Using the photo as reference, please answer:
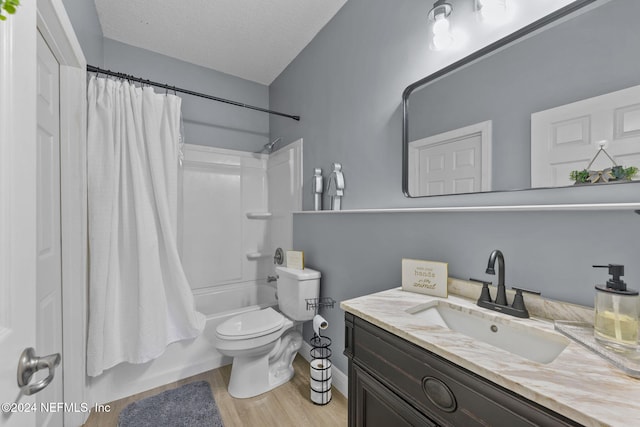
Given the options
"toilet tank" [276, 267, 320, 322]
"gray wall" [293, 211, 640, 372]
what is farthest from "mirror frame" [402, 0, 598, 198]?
"toilet tank" [276, 267, 320, 322]

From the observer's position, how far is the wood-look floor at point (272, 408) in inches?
61.7

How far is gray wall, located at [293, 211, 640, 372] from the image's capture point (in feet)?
2.68

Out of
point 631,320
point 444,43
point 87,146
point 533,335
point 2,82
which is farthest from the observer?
point 87,146

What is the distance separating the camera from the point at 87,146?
163cm

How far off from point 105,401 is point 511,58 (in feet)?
9.22

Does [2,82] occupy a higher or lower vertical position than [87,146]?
lower

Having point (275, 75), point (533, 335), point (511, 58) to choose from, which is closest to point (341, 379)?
point (533, 335)

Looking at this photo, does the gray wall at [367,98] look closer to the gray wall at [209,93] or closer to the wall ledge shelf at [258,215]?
the wall ledge shelf at [258,215]

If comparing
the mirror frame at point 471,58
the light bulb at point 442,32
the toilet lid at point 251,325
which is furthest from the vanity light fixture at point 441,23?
the toilet lid at point 251,325

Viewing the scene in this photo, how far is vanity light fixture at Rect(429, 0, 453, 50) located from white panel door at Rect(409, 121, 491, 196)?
40 cm

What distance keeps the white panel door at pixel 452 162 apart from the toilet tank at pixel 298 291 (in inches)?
39.5

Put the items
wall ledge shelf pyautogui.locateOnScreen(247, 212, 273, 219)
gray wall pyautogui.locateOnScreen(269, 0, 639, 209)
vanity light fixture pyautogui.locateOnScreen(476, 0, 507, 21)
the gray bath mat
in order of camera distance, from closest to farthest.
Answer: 1. vanity light fixture pyautogui.locateOnScreen(476, 0, 507, 21)
2. gray wall pyautogui.locateOnScreen(269, 0, 639, 209)
3. the gray bath mat
4. wall ledge shelf pyautogui.locateOnScreen(247, 212, 273, 219)

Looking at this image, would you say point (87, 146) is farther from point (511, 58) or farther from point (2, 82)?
point (511, 58)

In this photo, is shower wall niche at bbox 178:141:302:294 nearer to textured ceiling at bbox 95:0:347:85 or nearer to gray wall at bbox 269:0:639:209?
gray wall at bbox 269:0:639:209
